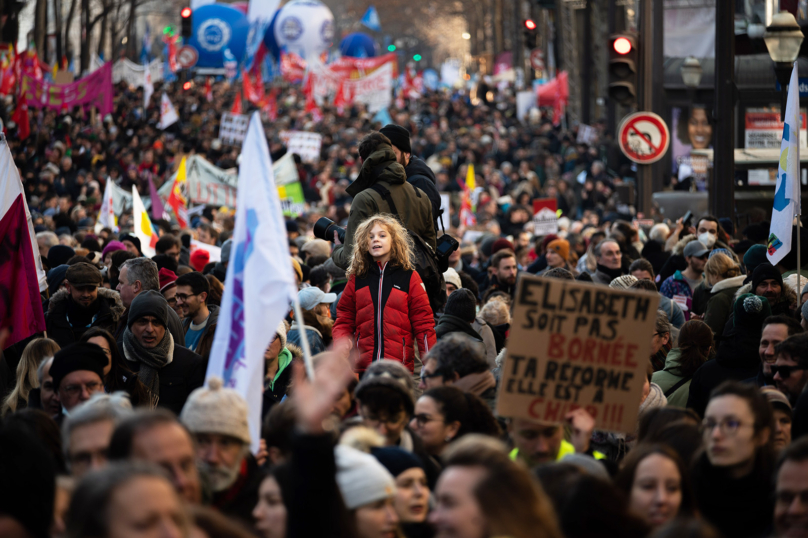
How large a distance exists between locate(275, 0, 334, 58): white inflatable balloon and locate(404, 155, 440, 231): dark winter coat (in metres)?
56.1

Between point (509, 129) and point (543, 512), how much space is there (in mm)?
40475

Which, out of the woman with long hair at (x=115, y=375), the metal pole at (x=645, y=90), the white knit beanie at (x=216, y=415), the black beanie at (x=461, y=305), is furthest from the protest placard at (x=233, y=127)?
the white knit beanie at (x=216, y=415)

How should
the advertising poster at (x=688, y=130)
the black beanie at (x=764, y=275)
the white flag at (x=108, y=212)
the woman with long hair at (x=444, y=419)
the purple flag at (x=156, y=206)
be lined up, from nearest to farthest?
the woman with long hair at (x=444, y=419) → the black beanie at (x=764, y=275) → the white flag at (x=108, y=212) → the purple flag at (x=156, y=206) → the advertising poster at (x=688, y=130)

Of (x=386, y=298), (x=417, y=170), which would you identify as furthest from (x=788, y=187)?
(x=386, y=298)

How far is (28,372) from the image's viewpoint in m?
6.66

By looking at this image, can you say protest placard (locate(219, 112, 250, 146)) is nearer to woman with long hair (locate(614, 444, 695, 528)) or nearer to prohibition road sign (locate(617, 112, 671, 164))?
prohibition road sign (locate(617, 112, 671, 164))

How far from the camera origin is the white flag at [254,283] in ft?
16.1

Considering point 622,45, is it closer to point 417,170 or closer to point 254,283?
point 417,170

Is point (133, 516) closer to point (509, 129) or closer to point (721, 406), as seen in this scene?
point (721, 406)

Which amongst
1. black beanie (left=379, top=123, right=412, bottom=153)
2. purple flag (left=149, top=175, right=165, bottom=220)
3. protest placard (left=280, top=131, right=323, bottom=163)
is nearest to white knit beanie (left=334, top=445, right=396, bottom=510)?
black beanie (left=379, top=123, right=412, bottom=153)

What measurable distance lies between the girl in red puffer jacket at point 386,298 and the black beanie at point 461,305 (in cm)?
39

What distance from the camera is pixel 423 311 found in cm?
750

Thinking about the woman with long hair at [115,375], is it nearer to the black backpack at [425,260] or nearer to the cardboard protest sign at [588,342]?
the black backpack at [425,260]

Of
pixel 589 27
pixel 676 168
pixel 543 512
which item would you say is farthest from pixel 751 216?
pixel 589 27
